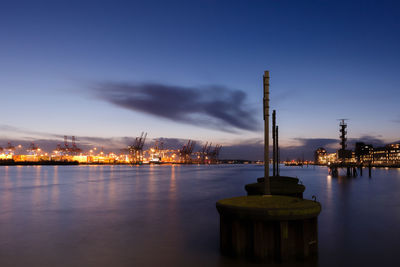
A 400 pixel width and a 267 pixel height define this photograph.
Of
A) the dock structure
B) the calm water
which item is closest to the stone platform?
the dock structure

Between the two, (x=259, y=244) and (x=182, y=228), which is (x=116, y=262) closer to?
(x=259, y=244)

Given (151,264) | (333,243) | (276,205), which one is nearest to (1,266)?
(151,264)

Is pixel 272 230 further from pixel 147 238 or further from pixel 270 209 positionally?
pixel 147 238

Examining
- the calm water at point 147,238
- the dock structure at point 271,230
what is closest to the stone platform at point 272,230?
the dock structure at point 271,230

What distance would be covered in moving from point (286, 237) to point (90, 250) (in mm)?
6352

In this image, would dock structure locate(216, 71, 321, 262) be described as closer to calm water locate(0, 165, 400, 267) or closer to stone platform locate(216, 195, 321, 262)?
stone platform locate(216, 195, 321, 262)

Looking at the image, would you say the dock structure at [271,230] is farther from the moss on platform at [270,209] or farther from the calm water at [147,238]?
the calm water at [147,238]

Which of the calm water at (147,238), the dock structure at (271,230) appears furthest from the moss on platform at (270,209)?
the calm water at (147,238)

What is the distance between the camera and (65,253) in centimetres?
1046

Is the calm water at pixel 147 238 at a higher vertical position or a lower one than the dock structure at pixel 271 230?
lower

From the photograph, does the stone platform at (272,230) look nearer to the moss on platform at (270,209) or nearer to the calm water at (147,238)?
the moss on platform at (270,209)

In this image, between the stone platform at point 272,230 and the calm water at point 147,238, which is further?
the calm water at point 147,238

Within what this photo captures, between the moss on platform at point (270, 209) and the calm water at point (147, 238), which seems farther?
the calm water at point (147, 238)

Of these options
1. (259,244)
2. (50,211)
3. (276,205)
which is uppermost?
(276,205)
